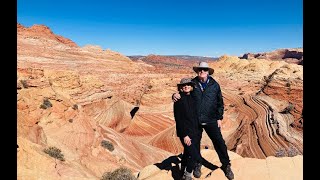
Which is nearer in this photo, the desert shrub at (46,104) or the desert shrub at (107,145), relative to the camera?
the desert shrub at (46,104)

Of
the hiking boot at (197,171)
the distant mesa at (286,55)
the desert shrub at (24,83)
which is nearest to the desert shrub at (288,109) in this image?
the desert shrub at (24,83)

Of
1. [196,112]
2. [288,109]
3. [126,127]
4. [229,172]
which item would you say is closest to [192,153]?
[196,112]

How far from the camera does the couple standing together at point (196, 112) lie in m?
4.78

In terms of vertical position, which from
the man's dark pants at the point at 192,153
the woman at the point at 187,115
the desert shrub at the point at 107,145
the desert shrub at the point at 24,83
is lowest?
the desert shrub at the point at 107,145

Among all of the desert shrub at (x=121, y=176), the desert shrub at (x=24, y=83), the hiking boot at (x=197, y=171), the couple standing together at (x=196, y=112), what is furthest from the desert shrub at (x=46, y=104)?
Result: the couple standing together at (x=196, y=112)

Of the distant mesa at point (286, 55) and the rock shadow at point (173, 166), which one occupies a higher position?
the distant mesa at point (286, 55)

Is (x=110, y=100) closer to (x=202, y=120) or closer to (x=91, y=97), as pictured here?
(x=91, y=97)

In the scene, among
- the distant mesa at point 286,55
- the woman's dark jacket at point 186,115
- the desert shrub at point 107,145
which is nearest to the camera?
the woman's dark jacket at point 186,115

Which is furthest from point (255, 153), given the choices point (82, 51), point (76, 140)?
point (82, 51)

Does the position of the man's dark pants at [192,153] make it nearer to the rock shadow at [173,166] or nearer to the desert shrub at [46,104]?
the rock shadow at [173,166]

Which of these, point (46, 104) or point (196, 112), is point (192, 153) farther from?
point (46, 104)

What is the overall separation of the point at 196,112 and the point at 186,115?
20cm

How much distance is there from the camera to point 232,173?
17.5 feet

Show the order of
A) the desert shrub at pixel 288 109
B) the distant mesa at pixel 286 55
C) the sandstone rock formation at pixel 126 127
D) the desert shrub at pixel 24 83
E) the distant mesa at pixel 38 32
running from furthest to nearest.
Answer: the distant mesa at pixel 286 55
the distant mesa at pixel 38 32
the desert shrub at pixel 288 109
the desert shrub at pixel 24 83
the sandstone rock formation at pixel 126 127
